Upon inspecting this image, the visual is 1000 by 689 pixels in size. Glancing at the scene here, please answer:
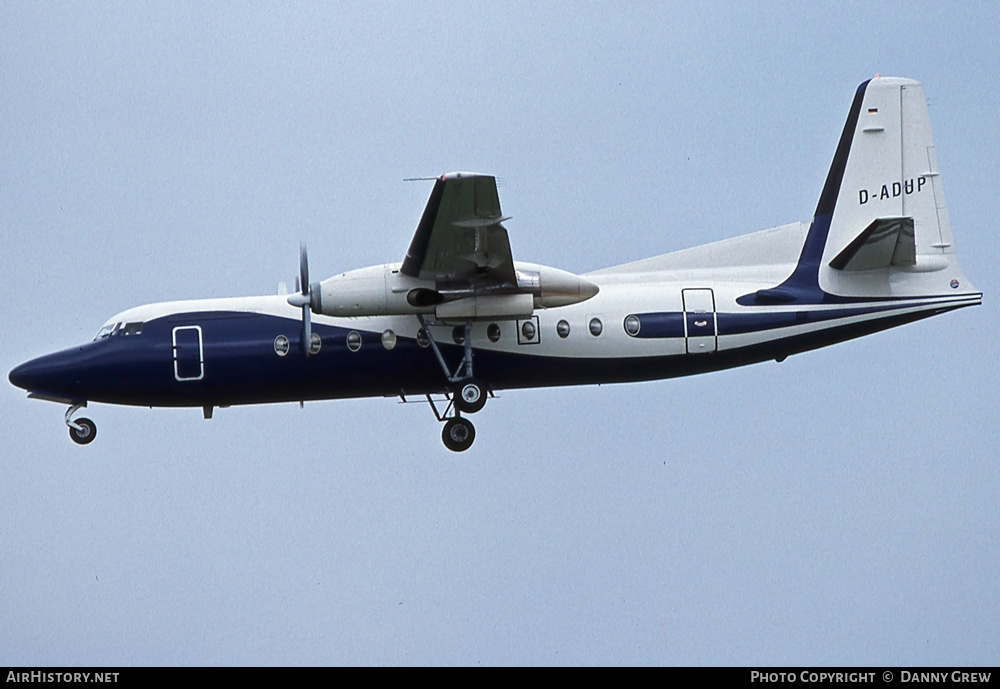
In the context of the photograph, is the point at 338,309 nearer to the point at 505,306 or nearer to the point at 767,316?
the point at 505,306

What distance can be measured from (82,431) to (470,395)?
21.4 feet

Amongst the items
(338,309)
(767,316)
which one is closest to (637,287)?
(767,316)

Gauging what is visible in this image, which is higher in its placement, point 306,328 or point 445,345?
point 306,328

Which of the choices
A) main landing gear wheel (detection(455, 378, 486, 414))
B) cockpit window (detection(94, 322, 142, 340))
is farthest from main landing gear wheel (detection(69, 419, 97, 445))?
main landing gear wheel (detection(455, 378, 486, 414))

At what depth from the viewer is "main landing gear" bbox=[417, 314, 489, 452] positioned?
22031mm

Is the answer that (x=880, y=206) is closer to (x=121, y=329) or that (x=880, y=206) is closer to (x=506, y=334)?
(x=506, y=334)

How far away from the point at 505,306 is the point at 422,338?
155 cm

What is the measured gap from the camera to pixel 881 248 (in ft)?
72.0

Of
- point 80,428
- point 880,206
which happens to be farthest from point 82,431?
point 880,206

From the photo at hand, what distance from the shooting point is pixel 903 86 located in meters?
23.4

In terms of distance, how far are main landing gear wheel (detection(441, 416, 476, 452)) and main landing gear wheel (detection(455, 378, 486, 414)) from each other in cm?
28

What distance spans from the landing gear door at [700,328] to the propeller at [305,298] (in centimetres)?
586

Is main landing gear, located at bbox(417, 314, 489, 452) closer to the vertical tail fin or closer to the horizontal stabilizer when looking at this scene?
the vertical tail fin
